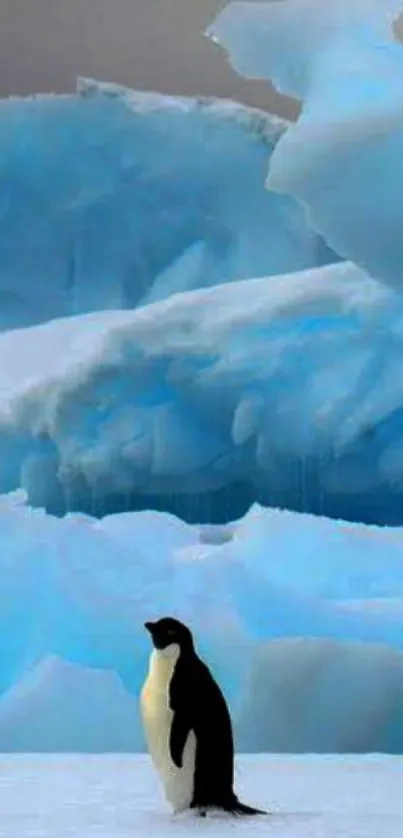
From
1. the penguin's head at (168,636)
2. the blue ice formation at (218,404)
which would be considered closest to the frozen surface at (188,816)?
the penguin's head at (168,636)

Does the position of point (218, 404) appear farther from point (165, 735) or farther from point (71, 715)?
point (165, 735)

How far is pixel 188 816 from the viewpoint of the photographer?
8.14ft

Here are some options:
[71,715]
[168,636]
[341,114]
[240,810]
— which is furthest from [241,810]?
[341,114]

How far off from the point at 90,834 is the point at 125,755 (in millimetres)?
2259

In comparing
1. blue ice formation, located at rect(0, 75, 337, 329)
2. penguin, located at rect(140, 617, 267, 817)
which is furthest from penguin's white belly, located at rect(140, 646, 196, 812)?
blue ice formation, located at rect(0, 75, 337, 329)

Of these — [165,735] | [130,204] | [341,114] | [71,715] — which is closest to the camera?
[165,735]

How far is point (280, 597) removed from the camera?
4902mm

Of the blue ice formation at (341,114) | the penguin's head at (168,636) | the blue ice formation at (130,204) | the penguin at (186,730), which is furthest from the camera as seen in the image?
the blue ice formation at (130,204)

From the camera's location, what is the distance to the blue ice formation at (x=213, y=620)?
185 inches

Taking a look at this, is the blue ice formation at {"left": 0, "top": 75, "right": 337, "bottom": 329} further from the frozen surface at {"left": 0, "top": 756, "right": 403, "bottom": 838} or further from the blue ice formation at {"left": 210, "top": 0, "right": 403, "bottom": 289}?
the frozen surface at {"left": 0, "top": 756, "right": 403, "bottom": 838}

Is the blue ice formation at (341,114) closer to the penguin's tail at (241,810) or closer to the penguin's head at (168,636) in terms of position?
the penguin's head at (168,636)

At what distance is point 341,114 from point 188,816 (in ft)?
11.2

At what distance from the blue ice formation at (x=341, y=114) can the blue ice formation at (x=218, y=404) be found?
0.20 m

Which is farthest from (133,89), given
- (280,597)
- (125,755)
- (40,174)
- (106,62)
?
(125,755)
